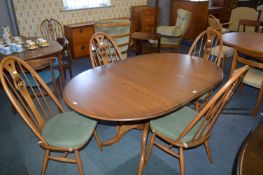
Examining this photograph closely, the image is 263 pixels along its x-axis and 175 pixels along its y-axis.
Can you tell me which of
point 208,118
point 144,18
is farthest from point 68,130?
point 144,18

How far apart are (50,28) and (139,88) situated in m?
3.07

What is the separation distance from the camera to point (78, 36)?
4.18 meters

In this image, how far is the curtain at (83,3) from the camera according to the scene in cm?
436

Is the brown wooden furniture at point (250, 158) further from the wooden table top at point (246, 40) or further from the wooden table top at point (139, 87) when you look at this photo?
the wooden table top at point (246, 40)

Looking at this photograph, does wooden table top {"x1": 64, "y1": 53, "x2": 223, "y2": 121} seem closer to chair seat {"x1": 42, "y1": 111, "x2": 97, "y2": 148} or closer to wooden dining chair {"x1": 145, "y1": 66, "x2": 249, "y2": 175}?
wooden dining chair {"x1": 145, "y1": 66, "x2": 249, "y2": 175}

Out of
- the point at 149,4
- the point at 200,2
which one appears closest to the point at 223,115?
the point at 200,2

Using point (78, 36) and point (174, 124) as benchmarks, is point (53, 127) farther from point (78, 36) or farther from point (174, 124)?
point (78, 36)

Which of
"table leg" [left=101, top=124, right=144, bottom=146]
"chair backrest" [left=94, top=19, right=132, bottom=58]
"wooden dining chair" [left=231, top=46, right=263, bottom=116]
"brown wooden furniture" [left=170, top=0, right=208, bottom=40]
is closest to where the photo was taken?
"table leg" [left=101, top=124, right=144, bottom=146]

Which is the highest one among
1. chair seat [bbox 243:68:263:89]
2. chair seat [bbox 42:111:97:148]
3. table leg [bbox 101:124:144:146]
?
chair seat [bbox 243:68:263:89]

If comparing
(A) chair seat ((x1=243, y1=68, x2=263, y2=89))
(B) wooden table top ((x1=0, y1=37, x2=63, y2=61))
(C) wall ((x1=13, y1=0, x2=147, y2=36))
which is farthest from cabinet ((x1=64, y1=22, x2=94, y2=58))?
(A) chair seat ((x1=243, y1=68, x2=263, y2=89))

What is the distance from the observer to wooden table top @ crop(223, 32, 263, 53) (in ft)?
8.34

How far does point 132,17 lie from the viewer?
5082mm

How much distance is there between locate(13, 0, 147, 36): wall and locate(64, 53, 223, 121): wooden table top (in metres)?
2.78

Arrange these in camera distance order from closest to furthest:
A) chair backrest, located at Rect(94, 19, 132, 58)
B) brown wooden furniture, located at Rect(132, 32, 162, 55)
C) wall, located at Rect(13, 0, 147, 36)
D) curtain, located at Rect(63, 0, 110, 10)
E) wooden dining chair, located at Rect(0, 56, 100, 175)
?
wooden dining chair, located at Rect(0, 56, 100, 175), chair backrest, located at Rect(94, 19, 132, 58), brown wooden furniture, located at Rect(132, 32, 162, 55), wall, located at Rect(13, 0, 147, 36), curtain, located at Rect(63, 0, 110, 10)
